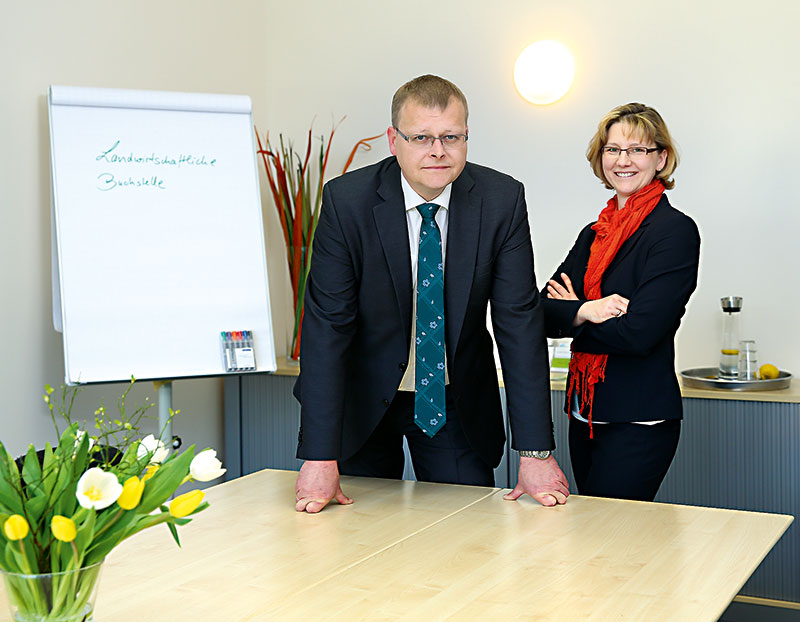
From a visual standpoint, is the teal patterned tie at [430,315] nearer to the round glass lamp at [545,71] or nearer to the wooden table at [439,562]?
the wooden table at [439,562]

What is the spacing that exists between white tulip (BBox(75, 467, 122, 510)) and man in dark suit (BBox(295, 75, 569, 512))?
3.11 ft

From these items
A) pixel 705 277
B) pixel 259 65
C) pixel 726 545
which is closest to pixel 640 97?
pixel 705 277

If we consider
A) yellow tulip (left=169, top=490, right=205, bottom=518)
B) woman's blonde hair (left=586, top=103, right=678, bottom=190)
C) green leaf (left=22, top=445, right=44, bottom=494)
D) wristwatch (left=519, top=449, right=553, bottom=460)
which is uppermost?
woman's blonde hair (left=586, top=103, right=678, bottom=190)

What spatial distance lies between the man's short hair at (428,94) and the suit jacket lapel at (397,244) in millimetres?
199

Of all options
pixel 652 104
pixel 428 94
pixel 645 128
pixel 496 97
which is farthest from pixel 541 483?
pixel 496 97

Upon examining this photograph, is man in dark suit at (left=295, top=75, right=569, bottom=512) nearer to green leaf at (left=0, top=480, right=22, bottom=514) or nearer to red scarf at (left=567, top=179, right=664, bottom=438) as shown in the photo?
red scarf at (left=567, top=179, right=664, bottom=438)

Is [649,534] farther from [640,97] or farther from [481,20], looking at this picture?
[481,20]

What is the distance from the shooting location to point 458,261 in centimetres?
216

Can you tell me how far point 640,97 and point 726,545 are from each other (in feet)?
8.16

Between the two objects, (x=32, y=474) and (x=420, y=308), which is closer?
(x=32, y=474)

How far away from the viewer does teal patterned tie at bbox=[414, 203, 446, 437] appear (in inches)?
85.0

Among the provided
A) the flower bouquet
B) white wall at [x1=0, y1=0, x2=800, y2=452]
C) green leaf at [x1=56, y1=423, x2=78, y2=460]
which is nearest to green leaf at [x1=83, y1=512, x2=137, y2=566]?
the flower bouquet

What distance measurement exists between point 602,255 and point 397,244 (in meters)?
0.65

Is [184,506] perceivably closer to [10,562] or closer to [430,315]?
[10,562]
